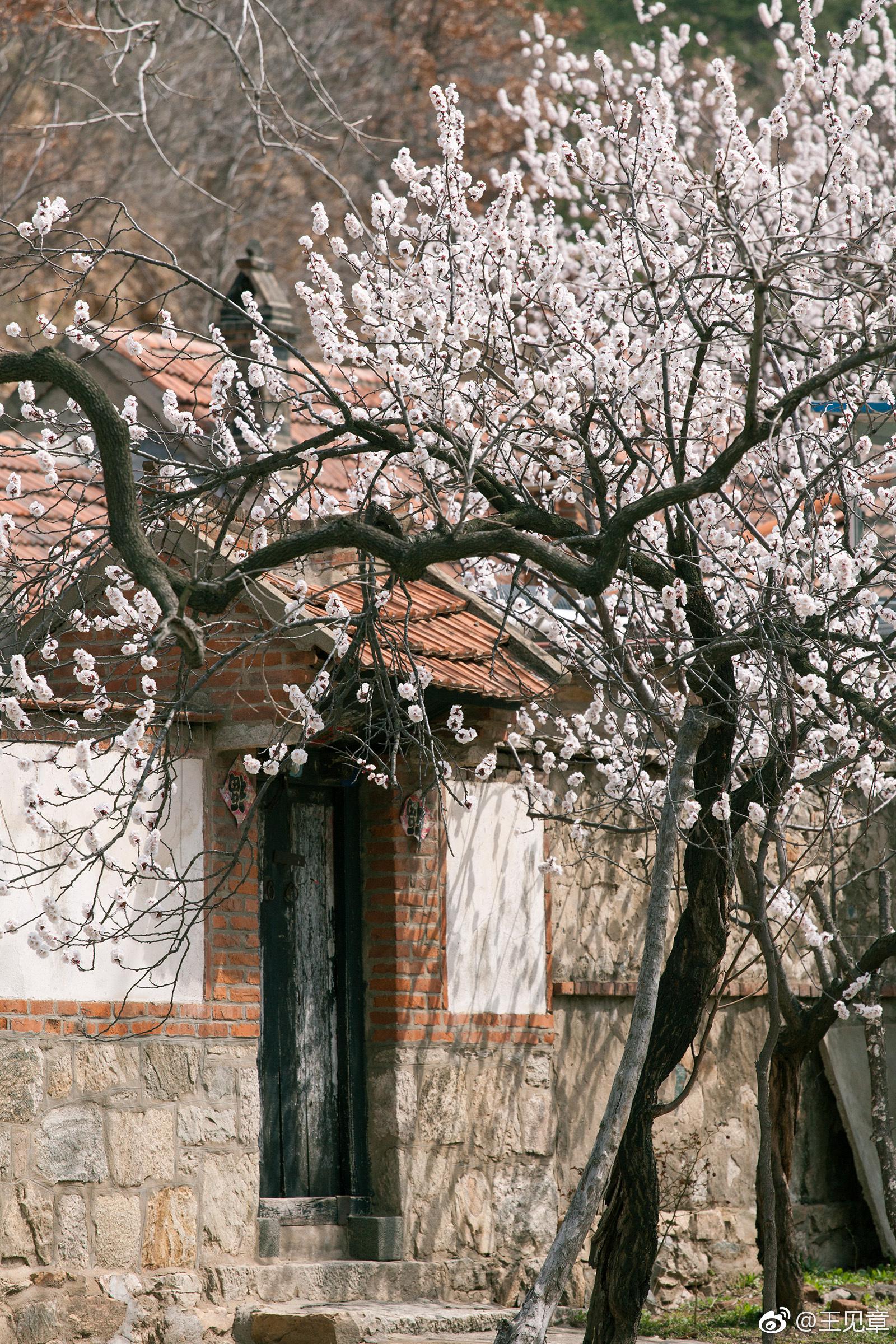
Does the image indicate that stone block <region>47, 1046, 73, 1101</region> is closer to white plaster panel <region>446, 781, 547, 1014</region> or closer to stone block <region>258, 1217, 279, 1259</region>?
stone block <region>258, 1217, 279, 1259</region>

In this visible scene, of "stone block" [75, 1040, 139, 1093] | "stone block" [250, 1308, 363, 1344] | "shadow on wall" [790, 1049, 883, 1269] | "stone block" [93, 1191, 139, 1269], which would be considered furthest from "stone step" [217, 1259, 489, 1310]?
"shadow on wall" [790, 1049, 883, 1269]

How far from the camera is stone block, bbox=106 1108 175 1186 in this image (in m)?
6.72

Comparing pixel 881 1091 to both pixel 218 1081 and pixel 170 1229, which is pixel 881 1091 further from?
pixel 170 1229

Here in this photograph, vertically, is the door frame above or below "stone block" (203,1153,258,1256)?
above

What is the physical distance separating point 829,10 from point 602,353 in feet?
63.5

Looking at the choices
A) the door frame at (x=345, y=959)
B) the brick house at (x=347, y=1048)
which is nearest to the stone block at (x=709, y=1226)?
the brick house at (x=347, y=1048)

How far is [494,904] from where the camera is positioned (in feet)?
28.8

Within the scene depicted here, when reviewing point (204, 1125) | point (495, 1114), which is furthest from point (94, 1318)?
point (495, 1114)

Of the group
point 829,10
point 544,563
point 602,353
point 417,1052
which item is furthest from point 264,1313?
point 829,10

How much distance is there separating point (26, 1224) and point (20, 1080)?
21.9 inches

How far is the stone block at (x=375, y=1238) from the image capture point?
7.83 m

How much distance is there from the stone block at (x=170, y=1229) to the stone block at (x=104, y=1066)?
52cm

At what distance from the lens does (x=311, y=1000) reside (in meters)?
8.12

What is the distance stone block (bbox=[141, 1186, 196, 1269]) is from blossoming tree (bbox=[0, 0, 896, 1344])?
1.11 m
